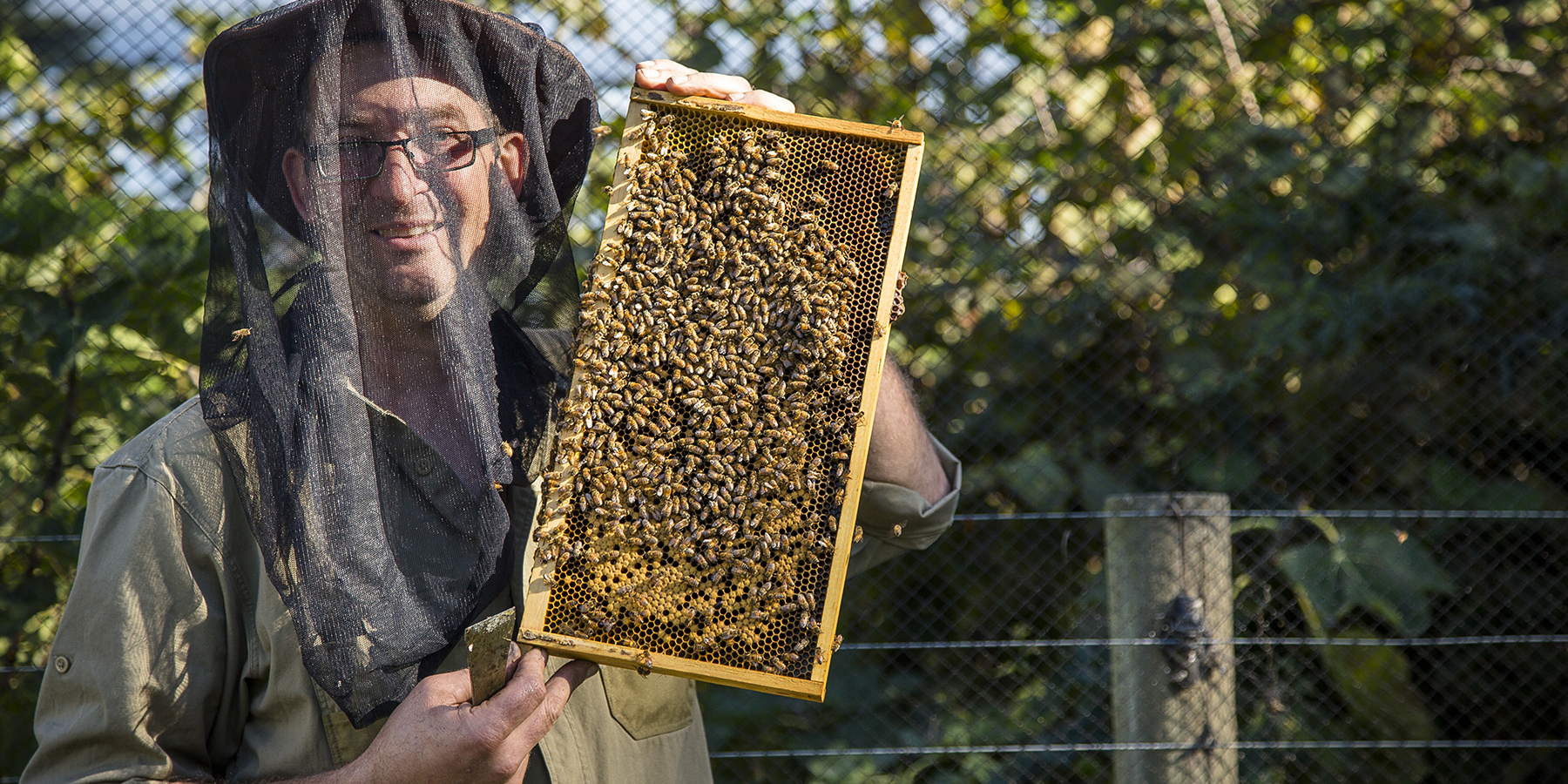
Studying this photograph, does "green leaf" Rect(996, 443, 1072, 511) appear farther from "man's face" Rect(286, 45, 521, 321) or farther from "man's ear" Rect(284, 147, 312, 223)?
"man's ear" Rect(284, 147, 312, 223)

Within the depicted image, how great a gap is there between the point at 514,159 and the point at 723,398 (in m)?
0.52

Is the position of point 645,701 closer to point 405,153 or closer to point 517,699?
point 517,699

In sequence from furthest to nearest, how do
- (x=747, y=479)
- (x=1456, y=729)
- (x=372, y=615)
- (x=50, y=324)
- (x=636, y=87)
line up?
1. (x=1456, y=729)
2. (x=50, y=324)
3. (x=636, y=87)
4. (x=747, y=479)
5. (x=372, y=615)

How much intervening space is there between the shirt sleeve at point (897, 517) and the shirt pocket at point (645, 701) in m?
0.44

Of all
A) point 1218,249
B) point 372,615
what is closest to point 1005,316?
point 1218,249

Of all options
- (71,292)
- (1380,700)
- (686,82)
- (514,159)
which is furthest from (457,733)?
(1380,700)

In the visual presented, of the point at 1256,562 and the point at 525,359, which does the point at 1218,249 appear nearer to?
the point at 1256,562

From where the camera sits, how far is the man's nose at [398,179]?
1452mm

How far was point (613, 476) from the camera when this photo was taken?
58.2 inches

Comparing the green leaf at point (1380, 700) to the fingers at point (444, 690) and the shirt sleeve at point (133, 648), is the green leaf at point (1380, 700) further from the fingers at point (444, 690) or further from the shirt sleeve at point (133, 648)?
the shirt sleeve at point (133, 648)

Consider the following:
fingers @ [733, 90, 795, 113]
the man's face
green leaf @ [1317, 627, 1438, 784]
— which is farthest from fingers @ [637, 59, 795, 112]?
green leaf @ [1317, 627, 1438, 784]

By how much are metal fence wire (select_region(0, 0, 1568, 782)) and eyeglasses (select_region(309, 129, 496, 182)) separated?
187 cm

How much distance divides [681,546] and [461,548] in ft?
1.07

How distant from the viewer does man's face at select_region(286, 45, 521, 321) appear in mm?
1453
